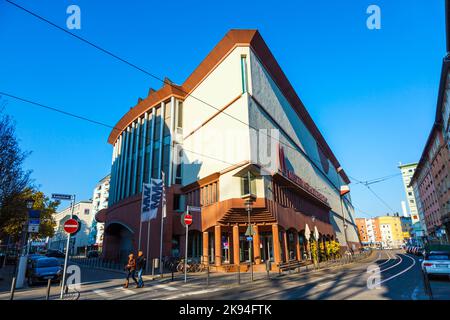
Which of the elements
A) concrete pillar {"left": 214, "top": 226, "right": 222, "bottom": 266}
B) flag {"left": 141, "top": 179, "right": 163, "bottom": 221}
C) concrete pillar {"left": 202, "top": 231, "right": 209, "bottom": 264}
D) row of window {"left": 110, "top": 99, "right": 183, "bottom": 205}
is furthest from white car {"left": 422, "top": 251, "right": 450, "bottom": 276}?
row of window {"left": 110, "top": 99, "right": 183, "bottom": 205}

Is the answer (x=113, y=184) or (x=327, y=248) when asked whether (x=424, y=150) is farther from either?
(x=113, y=184)


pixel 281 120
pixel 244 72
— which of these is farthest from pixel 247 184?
pixel 281 120

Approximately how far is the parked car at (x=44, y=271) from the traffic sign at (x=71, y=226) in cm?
773

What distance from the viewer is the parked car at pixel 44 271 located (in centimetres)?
1617

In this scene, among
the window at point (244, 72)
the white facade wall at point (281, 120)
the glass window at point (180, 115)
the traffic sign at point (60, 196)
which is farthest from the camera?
the glass window at point (180, 115)

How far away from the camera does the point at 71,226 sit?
10.8 m

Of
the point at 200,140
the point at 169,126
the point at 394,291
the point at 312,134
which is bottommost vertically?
the point at 394,291

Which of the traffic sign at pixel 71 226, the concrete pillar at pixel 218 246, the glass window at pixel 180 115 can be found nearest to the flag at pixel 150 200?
the concrete pillar at pixel 218 246

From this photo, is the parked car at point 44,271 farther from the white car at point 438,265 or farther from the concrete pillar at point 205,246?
the white car at point 438,265

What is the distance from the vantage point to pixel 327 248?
32.1 meters

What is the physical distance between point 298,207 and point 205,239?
1330 cm

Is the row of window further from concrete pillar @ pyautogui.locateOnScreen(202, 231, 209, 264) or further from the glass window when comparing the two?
concrete pillar @ pyautogui.locateOnScreen(202, 231, 209, 264)
